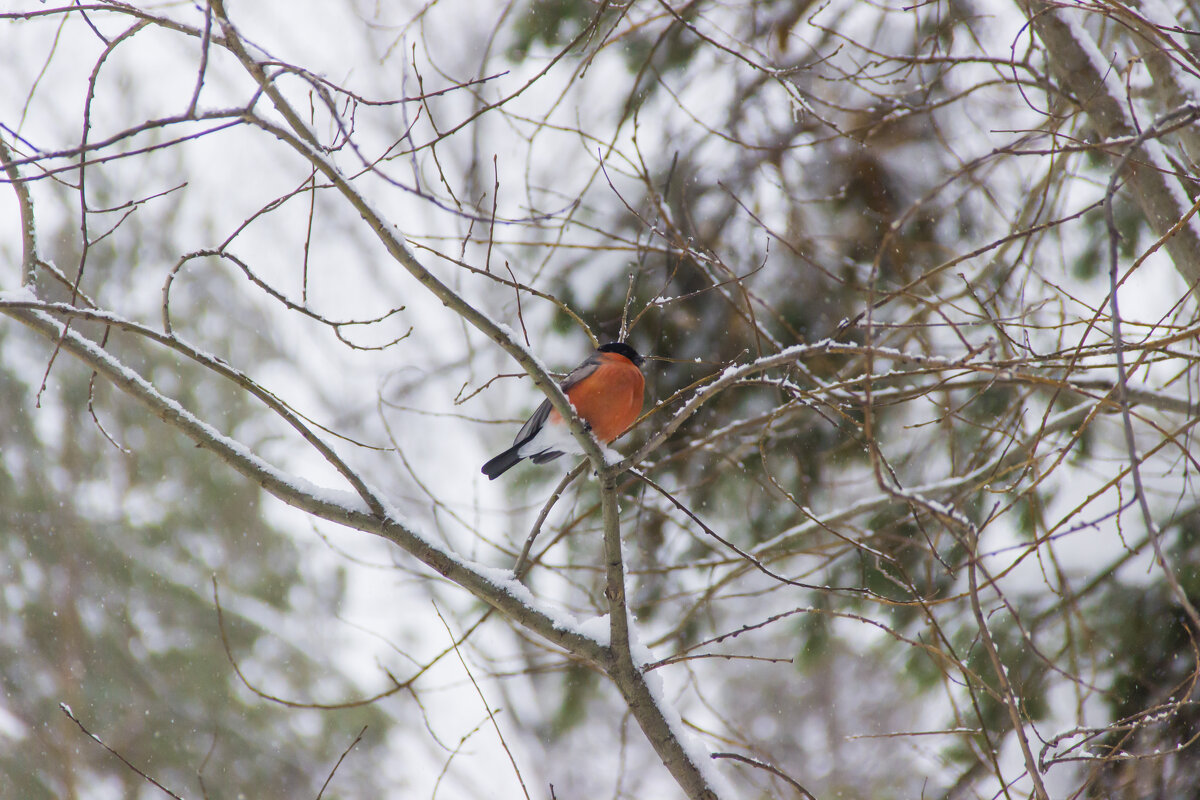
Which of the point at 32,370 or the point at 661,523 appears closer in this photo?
the point at 661,523

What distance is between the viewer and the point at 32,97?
7.44 feet

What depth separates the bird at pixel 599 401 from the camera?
3621 mm

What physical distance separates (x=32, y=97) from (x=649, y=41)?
145 inches

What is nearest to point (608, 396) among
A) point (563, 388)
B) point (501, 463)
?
point (563, 388)

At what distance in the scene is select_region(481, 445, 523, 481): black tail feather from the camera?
12.8 feet

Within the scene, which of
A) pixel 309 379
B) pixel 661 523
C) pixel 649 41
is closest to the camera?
pixel 661 523

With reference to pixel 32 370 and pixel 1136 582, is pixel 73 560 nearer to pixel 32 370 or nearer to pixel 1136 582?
pixel 32 370

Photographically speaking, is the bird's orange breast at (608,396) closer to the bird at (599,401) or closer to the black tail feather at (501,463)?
the bird at (599,401)

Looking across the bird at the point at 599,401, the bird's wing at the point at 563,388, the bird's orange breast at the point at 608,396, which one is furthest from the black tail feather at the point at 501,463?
the bird's orange breast at the point at 608,396

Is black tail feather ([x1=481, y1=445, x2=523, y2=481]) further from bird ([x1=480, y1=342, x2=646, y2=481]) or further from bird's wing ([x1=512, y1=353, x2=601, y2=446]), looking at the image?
bird's wing ([x1=512, y1=353, x2=601, y2=446])

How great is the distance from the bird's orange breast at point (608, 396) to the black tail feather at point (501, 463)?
1.58 ft

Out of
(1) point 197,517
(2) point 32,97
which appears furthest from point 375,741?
(2) point 32,97

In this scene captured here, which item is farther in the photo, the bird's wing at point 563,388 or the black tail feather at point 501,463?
the black tail feather at point 501,463

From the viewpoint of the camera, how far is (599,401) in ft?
11.9
